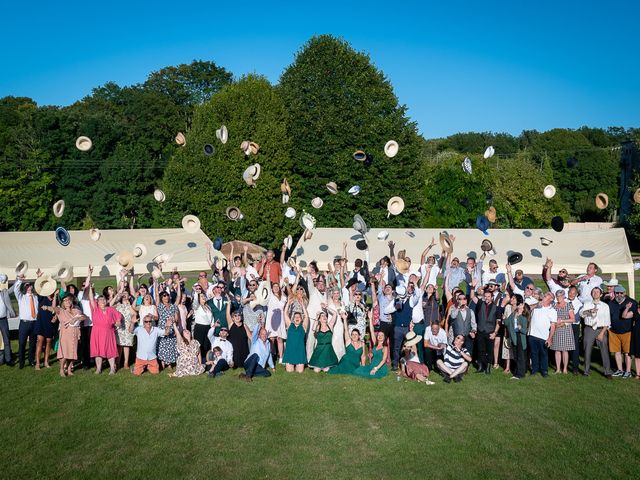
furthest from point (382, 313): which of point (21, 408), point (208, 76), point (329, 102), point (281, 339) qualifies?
point (208, 76)

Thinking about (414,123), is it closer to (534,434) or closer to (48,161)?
(534,434)

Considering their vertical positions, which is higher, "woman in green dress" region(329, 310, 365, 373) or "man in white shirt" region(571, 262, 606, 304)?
"man in white shirt" region(571, 262, 606, 304)

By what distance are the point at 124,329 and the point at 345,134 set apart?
2247 centimetres

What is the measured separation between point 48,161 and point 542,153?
55.4m

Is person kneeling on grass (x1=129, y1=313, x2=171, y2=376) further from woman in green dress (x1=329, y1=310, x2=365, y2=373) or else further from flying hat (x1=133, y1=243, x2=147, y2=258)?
flying hat (x1=133, y1=243, x2=147, y2=258)

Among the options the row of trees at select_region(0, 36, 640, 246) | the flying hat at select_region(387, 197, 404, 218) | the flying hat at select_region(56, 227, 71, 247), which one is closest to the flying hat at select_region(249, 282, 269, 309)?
the flying hat at select_region(56, 227, 71, 247)

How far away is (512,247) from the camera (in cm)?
2117

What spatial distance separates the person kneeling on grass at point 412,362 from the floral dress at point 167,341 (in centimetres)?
523

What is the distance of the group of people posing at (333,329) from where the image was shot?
12.4m

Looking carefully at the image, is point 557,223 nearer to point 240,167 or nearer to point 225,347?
point 225,347

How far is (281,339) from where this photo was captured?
13.8m

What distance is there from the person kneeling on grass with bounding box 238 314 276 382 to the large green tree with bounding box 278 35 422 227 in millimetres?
20983

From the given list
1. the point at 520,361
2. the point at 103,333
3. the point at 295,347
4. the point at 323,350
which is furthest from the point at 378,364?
the point at 103,333

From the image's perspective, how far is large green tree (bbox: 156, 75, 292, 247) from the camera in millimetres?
33969
